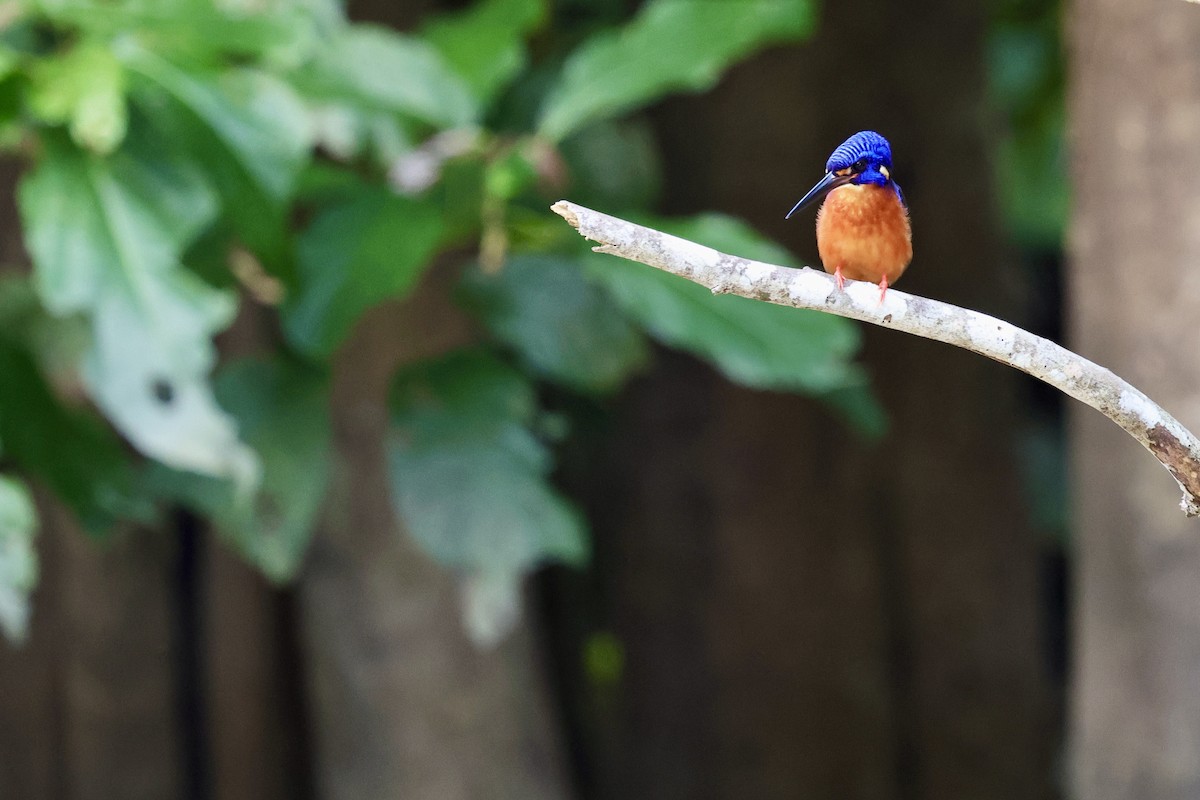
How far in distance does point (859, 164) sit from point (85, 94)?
1139 mm

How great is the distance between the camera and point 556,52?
2.68 m

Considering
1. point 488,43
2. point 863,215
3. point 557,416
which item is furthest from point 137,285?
point 863,215

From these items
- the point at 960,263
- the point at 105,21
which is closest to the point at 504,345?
the point at 105,21

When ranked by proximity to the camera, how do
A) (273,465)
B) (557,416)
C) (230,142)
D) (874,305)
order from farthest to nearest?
(557,416) < (273,465) < (230,142) < (874,305)

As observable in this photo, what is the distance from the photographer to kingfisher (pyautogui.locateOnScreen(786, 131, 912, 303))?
2.12 feet

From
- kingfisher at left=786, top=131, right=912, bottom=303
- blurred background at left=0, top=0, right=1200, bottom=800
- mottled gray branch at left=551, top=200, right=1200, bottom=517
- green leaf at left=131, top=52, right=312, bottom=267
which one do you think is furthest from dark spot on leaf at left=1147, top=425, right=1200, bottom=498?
green leaf at left=131, top=52, right=312, bottom=267

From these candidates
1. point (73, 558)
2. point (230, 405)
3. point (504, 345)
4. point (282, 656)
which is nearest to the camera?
point (230, 405)

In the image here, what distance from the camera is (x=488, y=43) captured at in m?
2.00

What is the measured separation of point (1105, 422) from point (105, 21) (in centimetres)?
131

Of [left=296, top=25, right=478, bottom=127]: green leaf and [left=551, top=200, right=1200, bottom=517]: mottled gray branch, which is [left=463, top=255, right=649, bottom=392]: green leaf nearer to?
[left=296, top=25, right=478, bottom=127]: green leaf

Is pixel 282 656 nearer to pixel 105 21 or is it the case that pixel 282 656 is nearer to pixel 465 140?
pixel 465 140

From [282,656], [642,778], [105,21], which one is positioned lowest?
[642,778]

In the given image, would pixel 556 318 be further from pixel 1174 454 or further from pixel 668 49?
pixel 1174 454

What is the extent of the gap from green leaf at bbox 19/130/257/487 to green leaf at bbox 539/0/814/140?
0.49 metres
